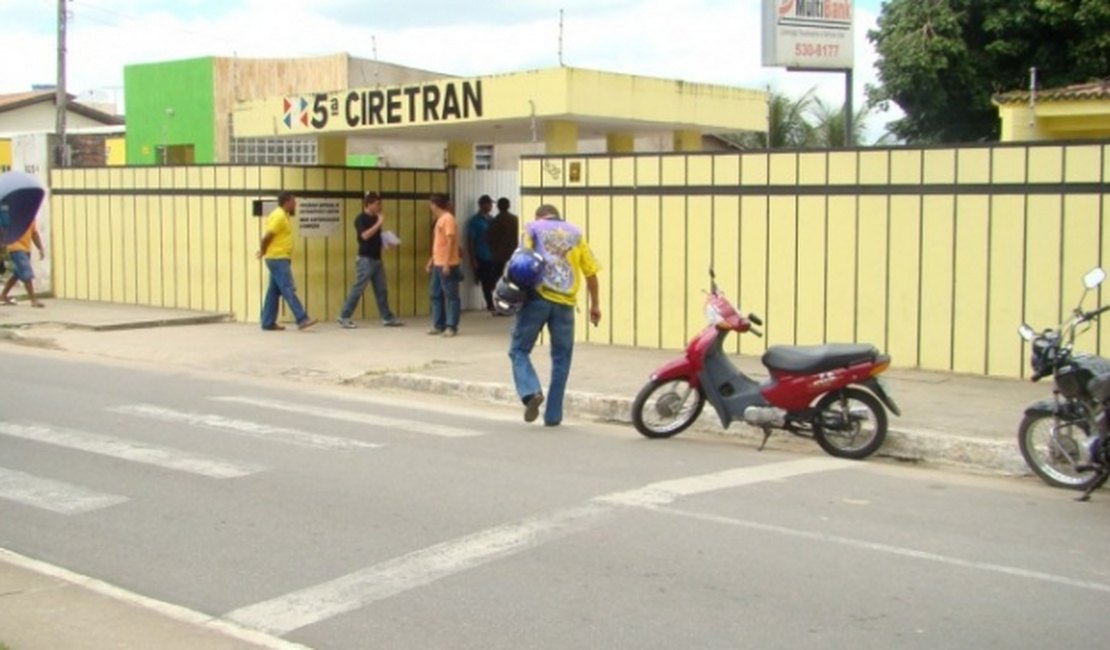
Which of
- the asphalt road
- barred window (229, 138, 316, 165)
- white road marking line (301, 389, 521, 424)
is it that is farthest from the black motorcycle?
barred window (229, 138, 316, 165)

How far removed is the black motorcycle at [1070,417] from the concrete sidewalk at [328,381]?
51cm

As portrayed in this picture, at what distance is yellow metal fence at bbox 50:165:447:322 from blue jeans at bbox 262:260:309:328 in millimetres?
872

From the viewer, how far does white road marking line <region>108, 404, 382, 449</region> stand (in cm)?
920

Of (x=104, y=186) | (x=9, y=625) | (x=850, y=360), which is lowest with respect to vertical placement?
(x=9, y=625)

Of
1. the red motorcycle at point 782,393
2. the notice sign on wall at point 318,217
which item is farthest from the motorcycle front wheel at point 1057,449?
the notice sign on wall at point 318,217

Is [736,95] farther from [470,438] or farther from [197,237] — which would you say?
[470,438]

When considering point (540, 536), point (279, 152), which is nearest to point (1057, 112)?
point (540, 536)

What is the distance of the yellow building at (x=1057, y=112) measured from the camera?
57.8ft

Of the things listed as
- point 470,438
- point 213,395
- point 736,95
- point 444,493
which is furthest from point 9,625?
point 736,95

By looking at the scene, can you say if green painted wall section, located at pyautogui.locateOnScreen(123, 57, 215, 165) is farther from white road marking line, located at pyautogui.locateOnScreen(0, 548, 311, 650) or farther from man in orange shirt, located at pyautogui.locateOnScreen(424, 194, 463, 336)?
white road marking line, located at pyautogui.locateOnScreen(0, 548, 311, 650)

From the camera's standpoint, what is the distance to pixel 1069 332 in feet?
27.0

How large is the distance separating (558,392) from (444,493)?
274cm

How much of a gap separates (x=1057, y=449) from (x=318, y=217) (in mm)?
11620

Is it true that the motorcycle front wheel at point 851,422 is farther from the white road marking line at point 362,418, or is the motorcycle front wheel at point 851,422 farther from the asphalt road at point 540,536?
the white road marking line at point 362,418
